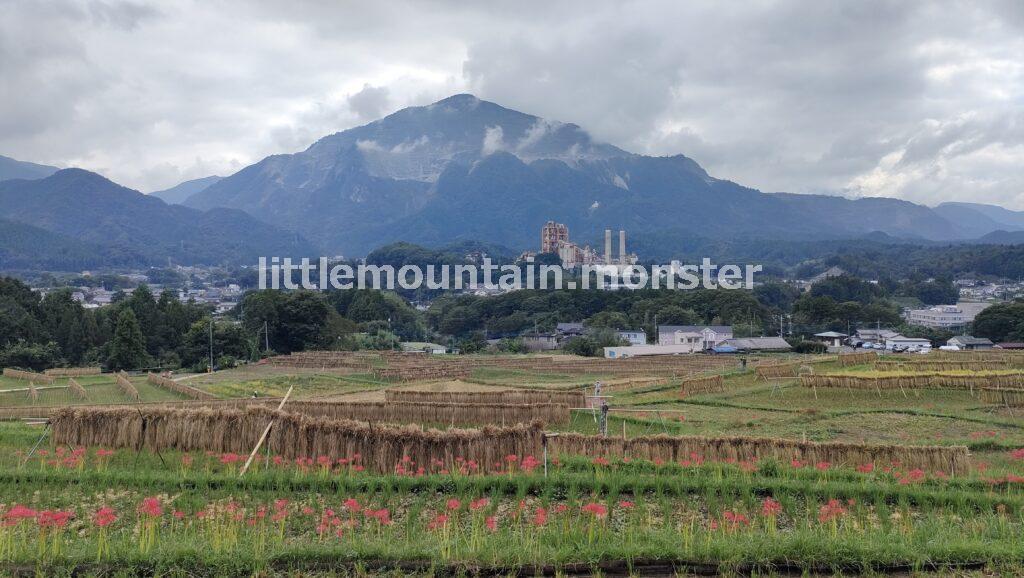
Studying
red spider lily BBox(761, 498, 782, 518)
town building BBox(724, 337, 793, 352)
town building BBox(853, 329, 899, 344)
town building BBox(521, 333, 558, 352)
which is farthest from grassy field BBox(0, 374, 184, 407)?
town building BBox(853, 329, 899, 344)

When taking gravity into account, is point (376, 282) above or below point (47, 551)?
above

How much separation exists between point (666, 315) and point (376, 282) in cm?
9331

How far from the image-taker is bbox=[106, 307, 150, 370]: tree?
185ft

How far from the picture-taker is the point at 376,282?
16975cm

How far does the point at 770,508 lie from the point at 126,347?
58106 millimetres

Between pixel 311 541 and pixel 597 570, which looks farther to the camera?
pixel 311 541

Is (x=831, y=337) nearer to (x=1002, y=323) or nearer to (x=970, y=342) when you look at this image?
(x=970, y=342)

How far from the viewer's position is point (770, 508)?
8797 mm

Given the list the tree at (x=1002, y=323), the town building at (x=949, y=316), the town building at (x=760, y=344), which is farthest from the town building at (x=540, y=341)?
the town building at (x=949, y=316)

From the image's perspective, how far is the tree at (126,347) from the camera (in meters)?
56.5

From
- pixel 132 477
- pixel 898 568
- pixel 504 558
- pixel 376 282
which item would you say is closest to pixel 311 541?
pixel 504 558

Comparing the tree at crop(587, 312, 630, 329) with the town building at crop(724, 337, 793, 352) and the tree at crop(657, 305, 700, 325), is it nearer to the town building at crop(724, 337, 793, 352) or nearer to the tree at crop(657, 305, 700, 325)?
the tree at crop(657, 305, 700, 325)

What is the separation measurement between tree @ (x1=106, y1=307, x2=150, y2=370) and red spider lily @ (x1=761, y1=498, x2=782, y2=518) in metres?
56.7

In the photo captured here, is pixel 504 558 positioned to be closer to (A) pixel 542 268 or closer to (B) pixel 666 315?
(B) pixel 666 315
